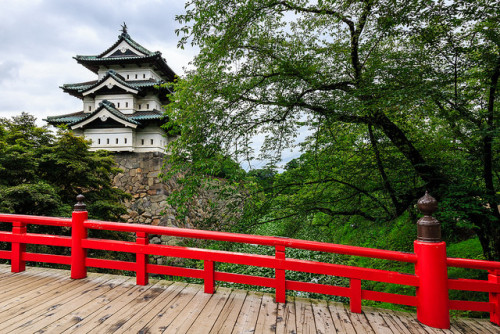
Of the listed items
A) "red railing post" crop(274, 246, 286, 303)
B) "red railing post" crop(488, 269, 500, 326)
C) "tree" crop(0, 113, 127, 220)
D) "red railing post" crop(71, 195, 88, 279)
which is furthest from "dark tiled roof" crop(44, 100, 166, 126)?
"red railing post" crop(488, 269, 500, 326)

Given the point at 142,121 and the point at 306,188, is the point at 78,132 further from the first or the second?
the point at 306,188

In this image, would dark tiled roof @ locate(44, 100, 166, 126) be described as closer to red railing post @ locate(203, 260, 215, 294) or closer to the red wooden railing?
the red wooden railing

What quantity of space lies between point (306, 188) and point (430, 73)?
3232 mm

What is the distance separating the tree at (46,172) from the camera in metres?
7.05

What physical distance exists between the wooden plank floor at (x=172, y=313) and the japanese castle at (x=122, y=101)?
12.6 meters

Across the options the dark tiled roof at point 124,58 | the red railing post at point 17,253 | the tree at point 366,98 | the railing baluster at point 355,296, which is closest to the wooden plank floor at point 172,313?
the railing baluster at point 355,296

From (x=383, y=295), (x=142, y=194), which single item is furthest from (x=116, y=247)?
(x=142, y=194)

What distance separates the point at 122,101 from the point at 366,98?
15190 millimetres

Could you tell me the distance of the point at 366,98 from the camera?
187 inches

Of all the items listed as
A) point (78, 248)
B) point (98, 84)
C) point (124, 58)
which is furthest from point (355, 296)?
point (124, 58)

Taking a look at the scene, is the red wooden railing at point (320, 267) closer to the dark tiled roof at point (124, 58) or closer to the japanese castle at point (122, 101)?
the japanese castle at point (122, 101)

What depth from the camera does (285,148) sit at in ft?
19.7

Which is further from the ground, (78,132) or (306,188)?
(78,132)

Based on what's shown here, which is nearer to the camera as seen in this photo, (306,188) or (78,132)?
(306,188)
